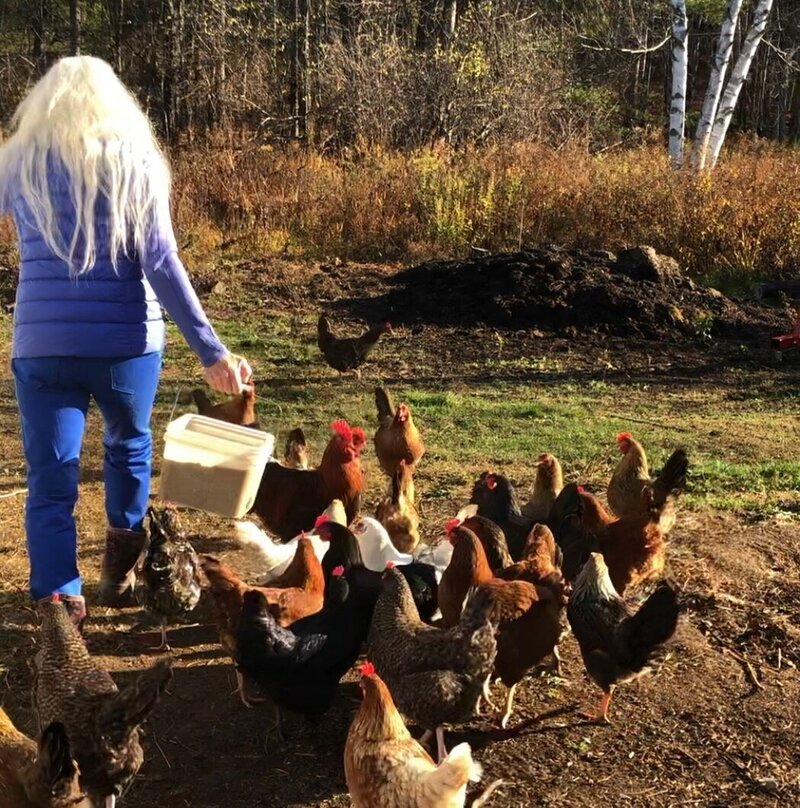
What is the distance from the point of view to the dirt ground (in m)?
2.97

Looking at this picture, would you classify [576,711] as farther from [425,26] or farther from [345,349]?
[425,26]

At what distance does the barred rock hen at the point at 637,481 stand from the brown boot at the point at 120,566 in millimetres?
2549

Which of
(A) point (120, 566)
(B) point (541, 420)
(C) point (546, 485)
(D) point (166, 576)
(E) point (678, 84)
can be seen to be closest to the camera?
(D) point (166, 576)

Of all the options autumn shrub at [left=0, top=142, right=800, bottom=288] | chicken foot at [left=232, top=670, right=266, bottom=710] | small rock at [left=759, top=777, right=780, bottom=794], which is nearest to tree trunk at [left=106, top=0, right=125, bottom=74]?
autumn shrub at [left=0, top=142, right=800, bottom=288]

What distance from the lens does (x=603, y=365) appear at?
30.3 ft

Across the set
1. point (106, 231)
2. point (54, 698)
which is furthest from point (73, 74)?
point (54, 698)

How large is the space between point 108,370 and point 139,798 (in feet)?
4.92

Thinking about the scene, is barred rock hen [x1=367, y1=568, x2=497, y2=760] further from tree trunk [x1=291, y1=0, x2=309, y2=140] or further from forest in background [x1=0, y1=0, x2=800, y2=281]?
tree trunk [x1=291, y1=0, x2=309, y2=140]

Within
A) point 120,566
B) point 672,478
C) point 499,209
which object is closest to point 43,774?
point 120,566

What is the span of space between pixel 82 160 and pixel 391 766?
89.1 inches

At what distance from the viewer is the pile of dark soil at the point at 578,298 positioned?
10.3 metres

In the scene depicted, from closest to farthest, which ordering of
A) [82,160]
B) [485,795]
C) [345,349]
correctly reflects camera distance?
[485,795], [82,160], [345,349]

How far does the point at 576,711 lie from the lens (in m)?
3.46

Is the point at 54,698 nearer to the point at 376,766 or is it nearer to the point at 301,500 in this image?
the point at 376,766
